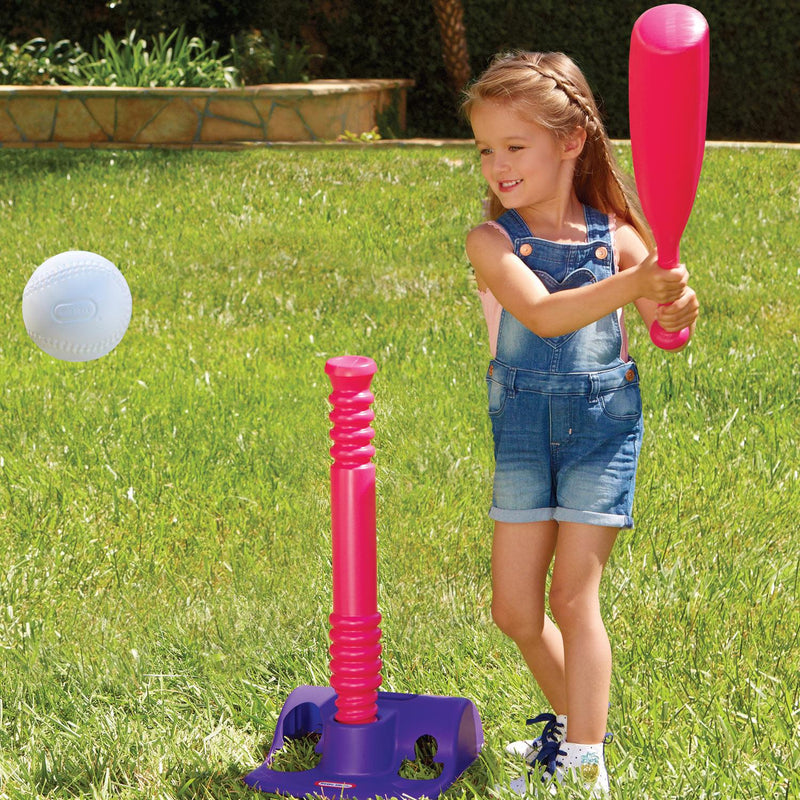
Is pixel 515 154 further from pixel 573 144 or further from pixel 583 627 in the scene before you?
pixel 583 627

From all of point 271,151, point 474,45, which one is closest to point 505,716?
point 271,151

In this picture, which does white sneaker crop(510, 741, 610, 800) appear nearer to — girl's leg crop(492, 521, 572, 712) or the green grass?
the green grass

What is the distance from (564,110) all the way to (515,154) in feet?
0.46

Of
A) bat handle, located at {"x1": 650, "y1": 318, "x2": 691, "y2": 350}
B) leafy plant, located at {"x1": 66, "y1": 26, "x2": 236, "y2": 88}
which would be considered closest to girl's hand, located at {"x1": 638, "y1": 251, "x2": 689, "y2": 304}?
bat handle, located at {"x1": 650, "y1": 318, "x2": 691, "y2": 350}

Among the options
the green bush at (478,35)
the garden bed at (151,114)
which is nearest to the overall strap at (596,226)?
the garden bed at (151,114)

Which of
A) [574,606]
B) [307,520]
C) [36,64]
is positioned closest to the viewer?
[574,606]

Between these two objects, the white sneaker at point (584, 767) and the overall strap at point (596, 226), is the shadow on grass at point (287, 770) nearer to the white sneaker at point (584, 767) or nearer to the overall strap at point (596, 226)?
the white sneaker at point (584, 767)

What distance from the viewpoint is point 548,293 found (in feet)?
8.50

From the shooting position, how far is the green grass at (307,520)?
300 centimetres

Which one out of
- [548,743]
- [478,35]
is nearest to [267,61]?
[478,35]

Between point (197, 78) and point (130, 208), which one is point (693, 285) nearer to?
point (130, 208)

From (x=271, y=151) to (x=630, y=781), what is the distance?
8.28m

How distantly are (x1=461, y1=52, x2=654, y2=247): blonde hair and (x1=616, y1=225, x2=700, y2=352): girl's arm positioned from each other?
0.06 meters

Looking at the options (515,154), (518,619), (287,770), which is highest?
(515,154)
